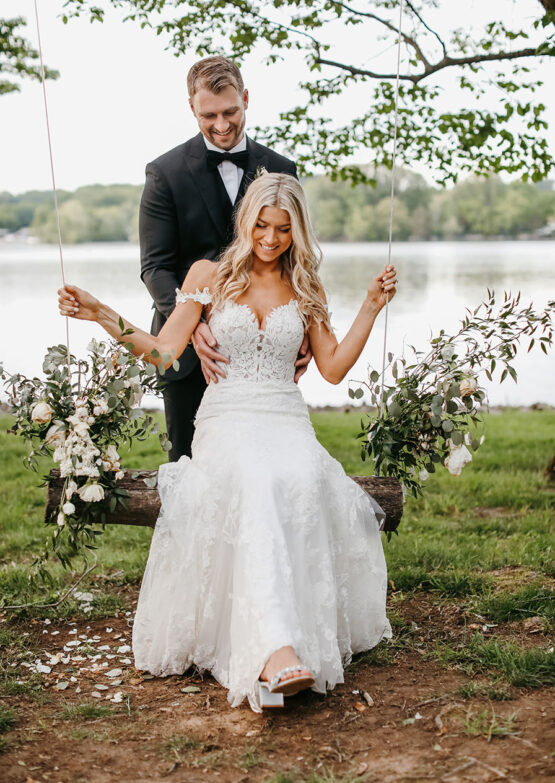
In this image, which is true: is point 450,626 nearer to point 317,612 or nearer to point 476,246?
point 317,612

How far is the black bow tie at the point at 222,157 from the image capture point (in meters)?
4.26

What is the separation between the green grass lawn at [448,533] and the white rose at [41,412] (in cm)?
125

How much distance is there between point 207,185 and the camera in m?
4.28

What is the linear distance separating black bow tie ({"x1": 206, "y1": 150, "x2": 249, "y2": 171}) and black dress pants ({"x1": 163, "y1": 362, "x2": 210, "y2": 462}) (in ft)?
3.34

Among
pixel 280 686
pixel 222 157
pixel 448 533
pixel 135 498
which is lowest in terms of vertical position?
pixel 448 533

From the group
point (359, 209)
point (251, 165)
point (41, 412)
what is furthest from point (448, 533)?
point (359, 209)

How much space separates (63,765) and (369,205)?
22.9 m

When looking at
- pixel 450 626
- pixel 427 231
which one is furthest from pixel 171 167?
pixel 427 231

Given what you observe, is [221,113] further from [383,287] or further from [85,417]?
[85,417]

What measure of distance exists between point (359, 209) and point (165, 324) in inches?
838

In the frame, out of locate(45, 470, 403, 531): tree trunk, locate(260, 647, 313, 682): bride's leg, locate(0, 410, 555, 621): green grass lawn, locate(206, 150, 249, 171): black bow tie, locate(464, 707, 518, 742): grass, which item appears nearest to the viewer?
locate(464, 707, 518, 742): grass

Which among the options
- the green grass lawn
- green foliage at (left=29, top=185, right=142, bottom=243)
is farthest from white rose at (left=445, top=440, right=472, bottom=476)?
green foliage at (left=29, top=185, right=142, bottom=243)

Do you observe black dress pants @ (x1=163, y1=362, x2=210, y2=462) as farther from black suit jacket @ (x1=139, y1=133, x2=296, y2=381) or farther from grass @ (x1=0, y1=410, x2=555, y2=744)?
grass @ (x1=0, y1=410, x2=555, y2=744)

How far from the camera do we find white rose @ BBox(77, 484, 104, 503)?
3.35m
